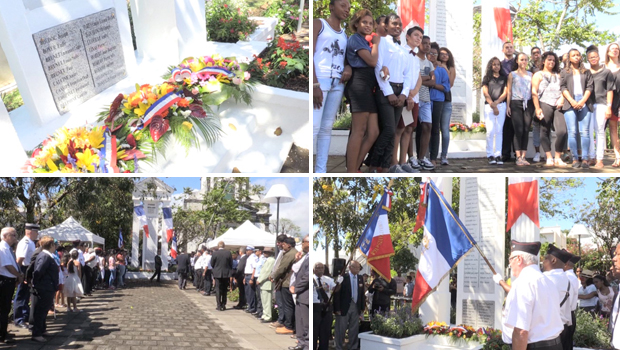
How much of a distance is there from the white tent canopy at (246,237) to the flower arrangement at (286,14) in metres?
4.59

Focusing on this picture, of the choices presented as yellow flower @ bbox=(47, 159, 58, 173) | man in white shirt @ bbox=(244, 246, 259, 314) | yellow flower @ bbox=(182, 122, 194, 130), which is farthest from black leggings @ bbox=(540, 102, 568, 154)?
yellow flower @ bbox=(47, 159, 58, 173)

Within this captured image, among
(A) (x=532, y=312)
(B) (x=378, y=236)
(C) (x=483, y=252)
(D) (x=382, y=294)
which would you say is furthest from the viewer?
(D) (x=382, y=294)

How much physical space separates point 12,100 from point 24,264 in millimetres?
2139

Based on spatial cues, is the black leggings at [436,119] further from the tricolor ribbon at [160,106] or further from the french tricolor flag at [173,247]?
the french tricolor flag at [173,247]

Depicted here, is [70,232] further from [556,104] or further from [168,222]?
[556,104]

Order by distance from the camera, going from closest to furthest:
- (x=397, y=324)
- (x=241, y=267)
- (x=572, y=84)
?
1. (x=241, y=267)
2. (x=397, y=324)
3. (x=572, y=84)

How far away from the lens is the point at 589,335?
17.3 feet

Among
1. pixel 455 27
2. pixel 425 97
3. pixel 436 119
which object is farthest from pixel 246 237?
pixel 455 27

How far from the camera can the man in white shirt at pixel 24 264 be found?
182 inches

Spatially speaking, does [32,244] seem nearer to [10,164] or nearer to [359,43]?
[10,164]

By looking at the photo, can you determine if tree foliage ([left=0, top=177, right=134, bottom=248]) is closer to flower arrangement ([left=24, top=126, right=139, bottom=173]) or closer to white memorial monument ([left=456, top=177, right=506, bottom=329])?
flower arrangement ([left=24, top=126, right=139, bottom=173])

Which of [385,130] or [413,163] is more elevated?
[385,130]

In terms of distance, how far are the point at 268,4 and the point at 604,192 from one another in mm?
5814

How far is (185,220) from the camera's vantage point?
469 cm
